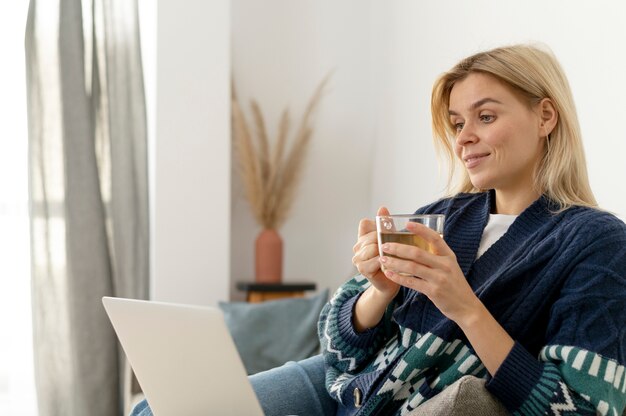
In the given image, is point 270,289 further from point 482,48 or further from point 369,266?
point 369,266

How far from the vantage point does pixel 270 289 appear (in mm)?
3482

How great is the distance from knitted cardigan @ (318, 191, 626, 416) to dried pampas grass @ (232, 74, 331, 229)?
71.3 inches

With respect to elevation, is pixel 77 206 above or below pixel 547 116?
below

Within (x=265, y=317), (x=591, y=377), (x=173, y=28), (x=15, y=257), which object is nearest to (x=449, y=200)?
(x=591, y=377)

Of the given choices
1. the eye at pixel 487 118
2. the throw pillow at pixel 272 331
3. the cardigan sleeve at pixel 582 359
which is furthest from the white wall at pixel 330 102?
the cardigan sleeve at pixel 582 359

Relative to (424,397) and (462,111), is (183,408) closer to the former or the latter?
(424,397)

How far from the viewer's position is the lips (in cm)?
165

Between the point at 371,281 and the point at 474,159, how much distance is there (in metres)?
0.34

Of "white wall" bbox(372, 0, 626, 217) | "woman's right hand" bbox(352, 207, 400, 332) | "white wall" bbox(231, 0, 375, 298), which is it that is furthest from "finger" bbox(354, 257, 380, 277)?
"white wall" bbox(231, 0, 375, 298)

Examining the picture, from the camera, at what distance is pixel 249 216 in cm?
382

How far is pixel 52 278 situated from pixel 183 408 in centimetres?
197

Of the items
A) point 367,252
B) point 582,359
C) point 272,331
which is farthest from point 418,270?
point 272,331

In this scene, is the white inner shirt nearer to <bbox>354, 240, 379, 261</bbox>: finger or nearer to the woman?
the woman

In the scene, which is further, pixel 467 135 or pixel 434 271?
pixel 467 135
